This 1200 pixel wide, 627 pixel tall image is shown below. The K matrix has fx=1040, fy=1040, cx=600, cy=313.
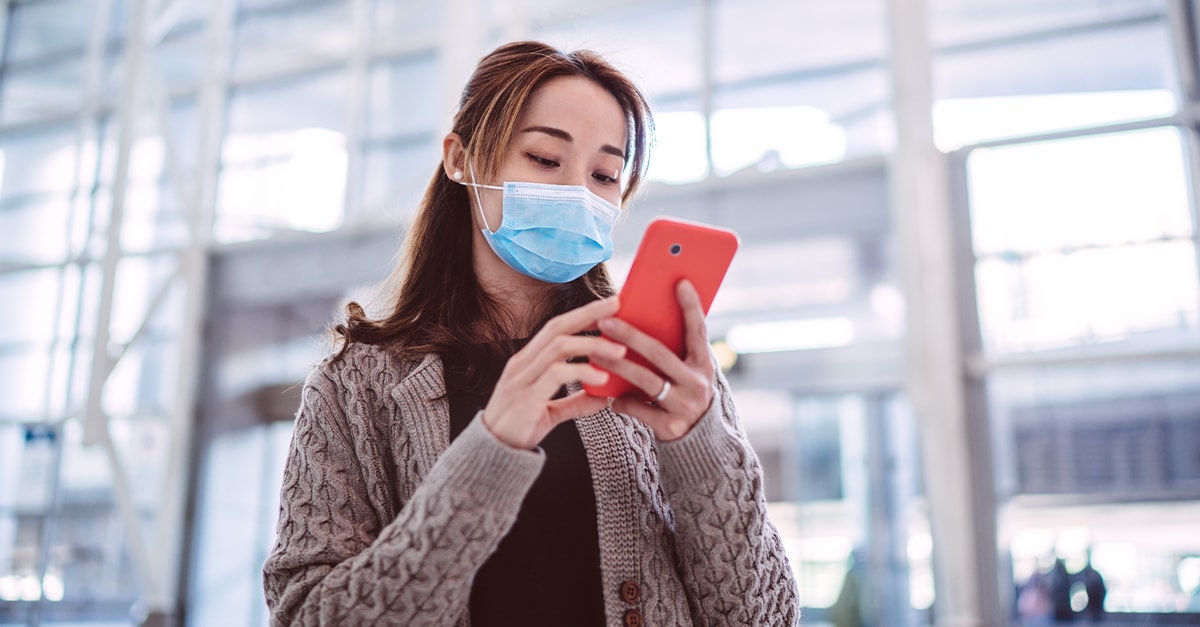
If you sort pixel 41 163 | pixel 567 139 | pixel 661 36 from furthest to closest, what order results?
pixel 41 163
pixel 661 36
pixel 567 139

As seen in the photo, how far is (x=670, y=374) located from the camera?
1.03 meters

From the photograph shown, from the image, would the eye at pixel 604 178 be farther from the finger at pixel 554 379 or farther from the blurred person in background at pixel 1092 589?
the blurred person in background at pixel 1092 589

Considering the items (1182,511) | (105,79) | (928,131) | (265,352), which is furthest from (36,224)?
(1182,511)

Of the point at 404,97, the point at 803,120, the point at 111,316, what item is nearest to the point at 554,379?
the point at 803,120

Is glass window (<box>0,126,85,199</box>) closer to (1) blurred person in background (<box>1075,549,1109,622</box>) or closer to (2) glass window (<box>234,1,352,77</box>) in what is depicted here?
(2) glass window (<box>234,1,352,77</box>)

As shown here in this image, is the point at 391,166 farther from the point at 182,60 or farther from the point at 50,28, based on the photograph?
the point at 50,28

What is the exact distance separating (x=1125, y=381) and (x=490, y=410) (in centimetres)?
431

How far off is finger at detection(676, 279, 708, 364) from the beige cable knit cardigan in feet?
0.23

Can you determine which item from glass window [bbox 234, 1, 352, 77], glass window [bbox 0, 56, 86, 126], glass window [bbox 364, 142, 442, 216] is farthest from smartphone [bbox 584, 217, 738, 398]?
glass window [bbox 0, 56, 86, 126]

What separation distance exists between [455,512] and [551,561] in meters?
0.19

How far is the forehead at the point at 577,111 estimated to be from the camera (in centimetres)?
127

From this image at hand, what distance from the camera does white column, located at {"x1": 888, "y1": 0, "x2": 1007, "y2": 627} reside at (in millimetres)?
4598

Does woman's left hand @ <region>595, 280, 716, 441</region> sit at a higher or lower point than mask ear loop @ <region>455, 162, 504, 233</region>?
lower

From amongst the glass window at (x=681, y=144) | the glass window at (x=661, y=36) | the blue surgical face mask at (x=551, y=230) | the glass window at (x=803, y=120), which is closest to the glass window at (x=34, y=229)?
the glass window at (x=661, y=36)
